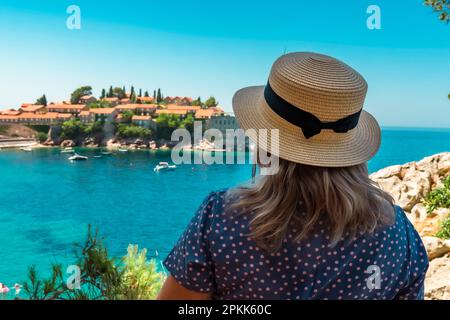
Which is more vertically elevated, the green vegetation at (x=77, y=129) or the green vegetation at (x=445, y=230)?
the green vegetation at (x=445, y=230)

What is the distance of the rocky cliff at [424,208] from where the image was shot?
250 cm

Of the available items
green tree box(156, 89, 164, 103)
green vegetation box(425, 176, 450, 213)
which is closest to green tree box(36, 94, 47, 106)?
green tree box(156, 89, 164, 103)

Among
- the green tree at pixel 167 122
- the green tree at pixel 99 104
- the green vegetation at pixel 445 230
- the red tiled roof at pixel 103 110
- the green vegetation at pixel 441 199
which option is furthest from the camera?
the green tree at pixel 99 104

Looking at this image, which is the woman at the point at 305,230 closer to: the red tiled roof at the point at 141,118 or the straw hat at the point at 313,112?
the straw hat at the point at 313,112

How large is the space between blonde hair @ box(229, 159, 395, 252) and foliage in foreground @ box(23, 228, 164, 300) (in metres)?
1.68

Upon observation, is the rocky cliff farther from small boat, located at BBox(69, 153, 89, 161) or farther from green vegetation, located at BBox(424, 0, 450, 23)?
small boat, located at BBox(69, 153, 89, 161)

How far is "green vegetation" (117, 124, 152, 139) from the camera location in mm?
41094

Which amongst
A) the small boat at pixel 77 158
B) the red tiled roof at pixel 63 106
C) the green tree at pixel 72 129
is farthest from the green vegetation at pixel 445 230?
the red tiled roof at pixel 63 106

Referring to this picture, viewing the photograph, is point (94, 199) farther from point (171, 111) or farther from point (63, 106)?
point (63, 106)

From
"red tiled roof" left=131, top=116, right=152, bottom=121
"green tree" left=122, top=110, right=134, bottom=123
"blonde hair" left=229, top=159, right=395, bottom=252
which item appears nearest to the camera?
"blonde hair" left=229, top=159, right=395, bottom=252

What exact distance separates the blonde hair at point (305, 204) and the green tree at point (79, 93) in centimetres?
4774

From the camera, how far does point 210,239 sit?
1.88 feet

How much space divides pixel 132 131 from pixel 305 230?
42226mm
